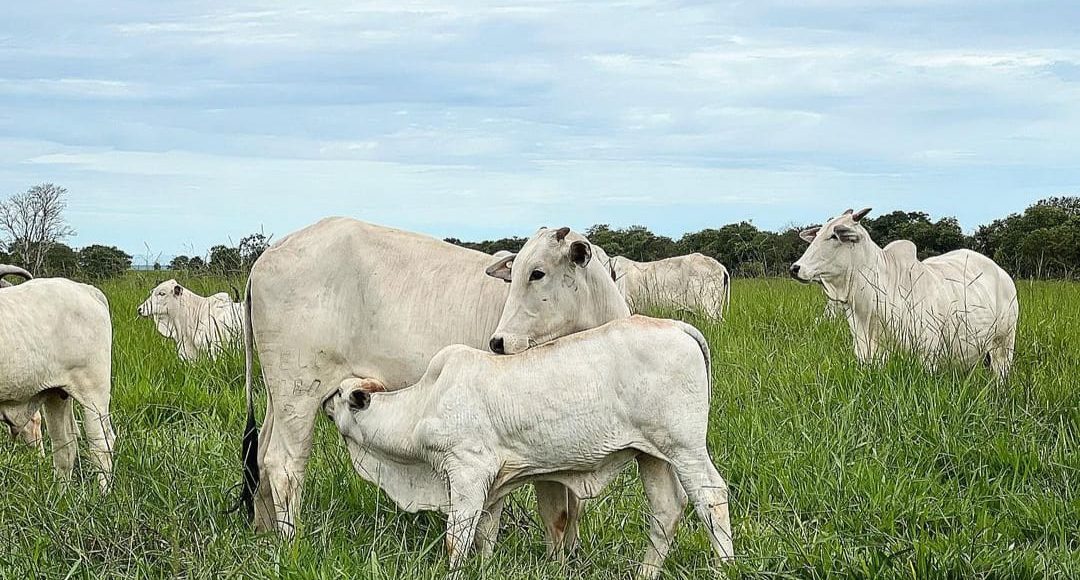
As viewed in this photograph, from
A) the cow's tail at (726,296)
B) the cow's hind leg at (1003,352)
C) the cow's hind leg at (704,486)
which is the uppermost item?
the cow's hind leg at (704,486)

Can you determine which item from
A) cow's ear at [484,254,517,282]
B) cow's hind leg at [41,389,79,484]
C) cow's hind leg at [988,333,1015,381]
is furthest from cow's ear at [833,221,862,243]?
cow's hind leg at [41,389,79,484]

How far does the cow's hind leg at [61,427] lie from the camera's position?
21.1 ft

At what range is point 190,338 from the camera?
10594 mm

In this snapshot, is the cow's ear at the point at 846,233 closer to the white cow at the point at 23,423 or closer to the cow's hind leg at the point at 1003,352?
the cow's hind leg at the point at 1003,352

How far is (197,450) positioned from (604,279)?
9.21 feet

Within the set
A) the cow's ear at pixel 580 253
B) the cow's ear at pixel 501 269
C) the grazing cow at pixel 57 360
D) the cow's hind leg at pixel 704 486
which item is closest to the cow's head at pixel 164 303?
the grazing cow at pixel 57 360

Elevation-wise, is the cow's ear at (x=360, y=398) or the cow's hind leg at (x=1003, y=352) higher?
the cow's ear at (x=360, y=398)

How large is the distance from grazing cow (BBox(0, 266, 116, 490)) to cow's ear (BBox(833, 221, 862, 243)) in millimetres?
5482

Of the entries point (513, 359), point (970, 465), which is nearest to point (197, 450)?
point (513, 359)

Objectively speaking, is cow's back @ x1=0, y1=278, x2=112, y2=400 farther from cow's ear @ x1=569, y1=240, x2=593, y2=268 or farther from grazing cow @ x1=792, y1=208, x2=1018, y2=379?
grazing cow @ x1=792, y1=208, x2=1018, y2=379

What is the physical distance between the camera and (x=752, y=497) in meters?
5.71

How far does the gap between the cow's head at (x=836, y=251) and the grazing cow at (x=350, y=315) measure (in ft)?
14.7

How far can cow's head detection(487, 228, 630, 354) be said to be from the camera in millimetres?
4668

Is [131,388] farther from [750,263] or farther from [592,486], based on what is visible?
[750,263]
